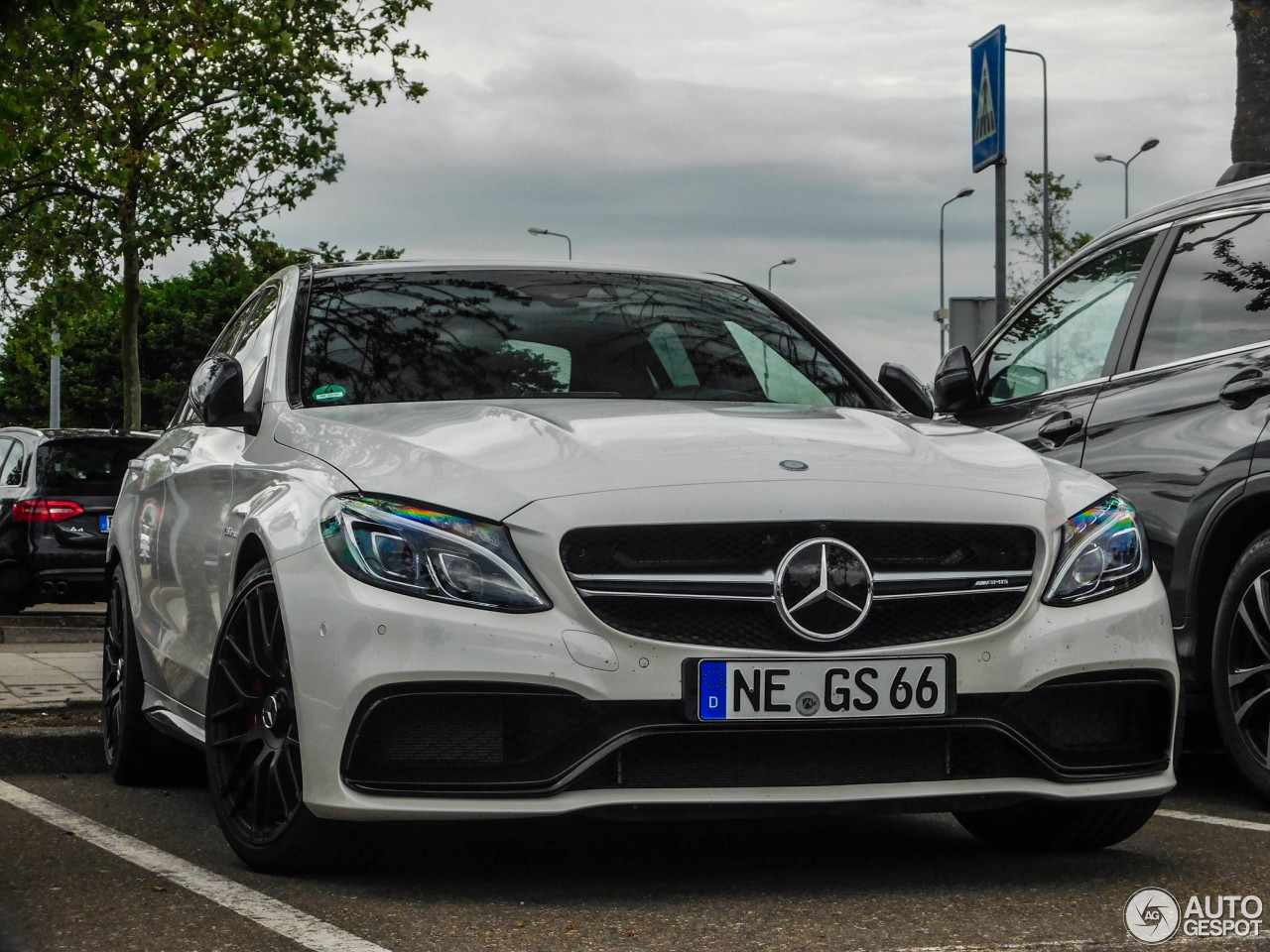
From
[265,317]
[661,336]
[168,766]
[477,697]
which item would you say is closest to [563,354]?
[661,336]

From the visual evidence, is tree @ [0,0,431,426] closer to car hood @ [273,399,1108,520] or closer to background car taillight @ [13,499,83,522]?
background car taillight @ [13,499,83,522]

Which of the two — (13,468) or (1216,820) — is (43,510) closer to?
(13,468)

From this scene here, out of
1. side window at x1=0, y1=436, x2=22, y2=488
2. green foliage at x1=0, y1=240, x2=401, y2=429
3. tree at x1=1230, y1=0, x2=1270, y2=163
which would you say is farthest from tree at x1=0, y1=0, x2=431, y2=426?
green foliage at x1=0, y1=240, x2=401, y2=429

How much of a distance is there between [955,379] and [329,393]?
8.03 feet

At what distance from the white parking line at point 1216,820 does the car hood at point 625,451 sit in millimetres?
1213

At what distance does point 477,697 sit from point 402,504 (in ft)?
1.44

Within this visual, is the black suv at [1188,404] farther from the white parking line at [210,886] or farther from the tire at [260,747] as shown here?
the white parking line at [210,886]

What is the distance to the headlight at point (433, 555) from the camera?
3.99 metres

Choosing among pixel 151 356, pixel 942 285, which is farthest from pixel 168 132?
pixel 151 356

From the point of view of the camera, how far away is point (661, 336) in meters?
A: 5.66

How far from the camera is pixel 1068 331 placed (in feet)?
22.9

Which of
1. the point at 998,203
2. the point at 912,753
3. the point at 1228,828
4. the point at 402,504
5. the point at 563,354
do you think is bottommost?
the point at 1228,828

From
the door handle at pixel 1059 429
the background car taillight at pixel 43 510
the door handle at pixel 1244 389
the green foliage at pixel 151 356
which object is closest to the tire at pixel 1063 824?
the door handle at pixel 1244 389

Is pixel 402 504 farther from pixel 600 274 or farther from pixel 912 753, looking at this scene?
pixel 600 274
